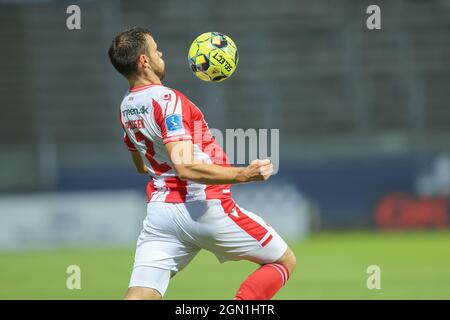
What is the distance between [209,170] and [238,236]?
0.56 m

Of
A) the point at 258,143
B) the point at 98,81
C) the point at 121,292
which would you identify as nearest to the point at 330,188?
the point at 258,143

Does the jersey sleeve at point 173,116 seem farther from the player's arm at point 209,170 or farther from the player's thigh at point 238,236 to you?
the player's thigh at point 238,236

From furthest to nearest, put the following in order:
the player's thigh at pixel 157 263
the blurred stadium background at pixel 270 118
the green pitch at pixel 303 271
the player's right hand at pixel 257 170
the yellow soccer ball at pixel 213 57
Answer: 1. the blurred stadium background at pixel 270 118
2. the green pitch at pixel 303 271
3. the yellow soccer ball at pixel 213 57
4. the player's thigh at pixel 157 263
5. the player's right hand at pixel 257 170

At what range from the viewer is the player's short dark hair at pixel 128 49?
5.52 m

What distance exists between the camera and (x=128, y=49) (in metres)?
5.52

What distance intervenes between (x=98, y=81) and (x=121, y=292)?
1104 centimetres

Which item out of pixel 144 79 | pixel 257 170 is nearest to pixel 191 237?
pixel 257 170

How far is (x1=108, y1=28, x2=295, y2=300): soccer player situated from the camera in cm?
551

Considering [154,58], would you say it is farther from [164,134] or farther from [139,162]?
[139,162]

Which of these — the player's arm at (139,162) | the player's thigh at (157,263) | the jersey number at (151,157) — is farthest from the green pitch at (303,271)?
the jersey number at (151,157)

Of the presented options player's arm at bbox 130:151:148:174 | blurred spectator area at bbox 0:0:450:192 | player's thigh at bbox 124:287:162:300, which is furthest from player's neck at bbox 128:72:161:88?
blurred spectator area at bbox 0:0:450:192

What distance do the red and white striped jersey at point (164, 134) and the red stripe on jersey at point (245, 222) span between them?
0.22 ft
